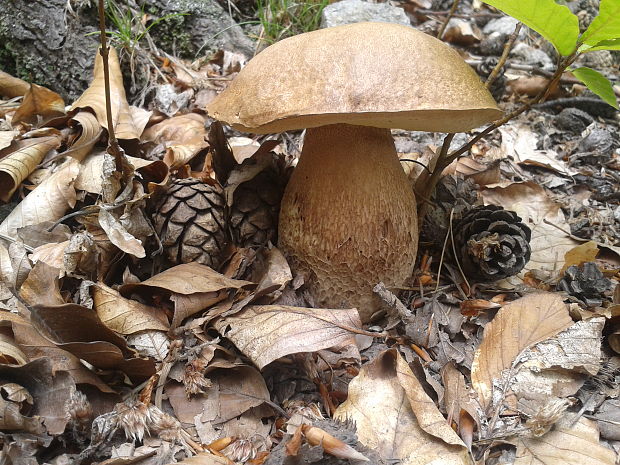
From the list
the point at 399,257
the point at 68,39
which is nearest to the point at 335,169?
the point at 399,257

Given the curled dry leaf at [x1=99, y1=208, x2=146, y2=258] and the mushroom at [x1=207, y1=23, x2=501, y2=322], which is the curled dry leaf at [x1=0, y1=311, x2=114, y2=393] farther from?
the mushroom at [x1=207, y1=23, x2=501, y2=322]

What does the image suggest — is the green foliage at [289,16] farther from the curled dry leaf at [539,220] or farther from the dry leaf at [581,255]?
the dry leaf at [581,255]

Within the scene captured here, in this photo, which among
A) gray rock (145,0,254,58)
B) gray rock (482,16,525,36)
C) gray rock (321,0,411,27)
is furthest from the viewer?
gray rock (482,16,525,36)

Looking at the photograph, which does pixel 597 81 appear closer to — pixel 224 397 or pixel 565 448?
pixel 565 448

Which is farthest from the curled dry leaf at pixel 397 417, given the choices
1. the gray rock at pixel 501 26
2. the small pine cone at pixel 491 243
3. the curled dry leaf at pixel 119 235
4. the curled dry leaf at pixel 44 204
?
the gray rock at pixel 501 26

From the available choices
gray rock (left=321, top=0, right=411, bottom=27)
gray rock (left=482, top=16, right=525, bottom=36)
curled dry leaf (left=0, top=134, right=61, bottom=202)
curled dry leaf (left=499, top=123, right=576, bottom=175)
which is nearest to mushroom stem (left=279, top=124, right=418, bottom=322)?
curled dry leaf (left=0, top=134, right=61, bottom=202)

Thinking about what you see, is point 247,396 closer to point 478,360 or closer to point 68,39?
point 478,360
